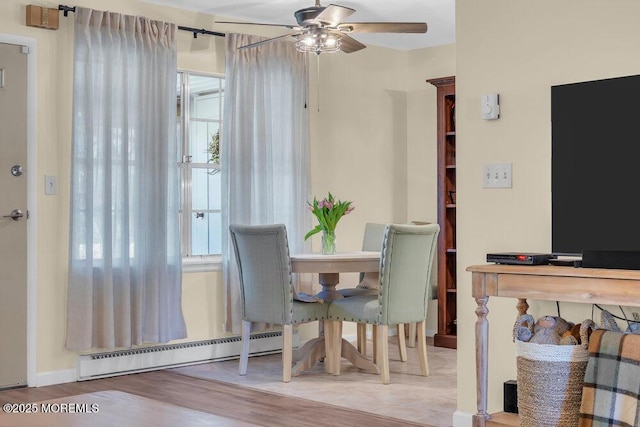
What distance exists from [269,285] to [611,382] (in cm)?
263

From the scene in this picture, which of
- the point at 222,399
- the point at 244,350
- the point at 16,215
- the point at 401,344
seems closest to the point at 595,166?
the point at 222,399

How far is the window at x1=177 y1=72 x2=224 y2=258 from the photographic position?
232 inches

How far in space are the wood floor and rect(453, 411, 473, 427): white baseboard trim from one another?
0.70 feet

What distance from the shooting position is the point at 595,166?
3.26 meters

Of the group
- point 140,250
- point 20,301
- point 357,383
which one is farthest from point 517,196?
point 20,301

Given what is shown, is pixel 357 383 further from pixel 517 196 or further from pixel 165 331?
pixel 517 196

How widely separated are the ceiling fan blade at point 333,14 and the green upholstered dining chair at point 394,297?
3.99 feet

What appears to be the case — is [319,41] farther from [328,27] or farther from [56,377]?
[56,377]

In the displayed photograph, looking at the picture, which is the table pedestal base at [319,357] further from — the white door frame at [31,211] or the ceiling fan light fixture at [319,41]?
the ceiling fan light fixture at [319,41]

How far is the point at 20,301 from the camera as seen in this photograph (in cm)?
496

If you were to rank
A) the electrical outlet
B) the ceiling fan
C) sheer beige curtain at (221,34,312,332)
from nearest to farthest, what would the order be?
the electrical outlet
the ceiling fan
sheer beige curtain at (221,34,312,332)

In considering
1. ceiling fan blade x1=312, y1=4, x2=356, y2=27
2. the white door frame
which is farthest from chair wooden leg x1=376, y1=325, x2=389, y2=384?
the white door frame

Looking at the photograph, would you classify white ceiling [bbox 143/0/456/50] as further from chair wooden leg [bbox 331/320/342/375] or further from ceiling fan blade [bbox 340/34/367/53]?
chair wooden leg [bbox 331/320/342/375]

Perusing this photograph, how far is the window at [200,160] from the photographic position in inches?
232
